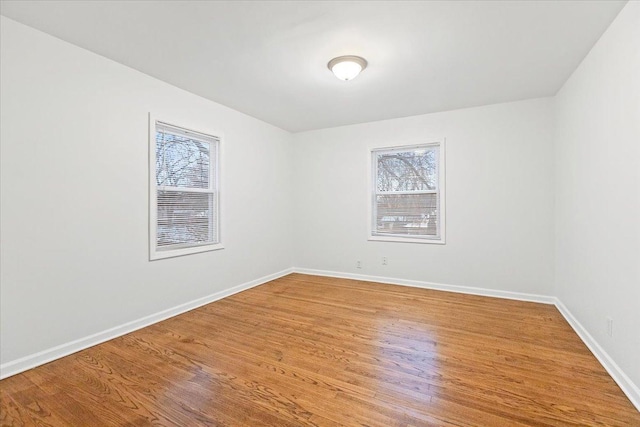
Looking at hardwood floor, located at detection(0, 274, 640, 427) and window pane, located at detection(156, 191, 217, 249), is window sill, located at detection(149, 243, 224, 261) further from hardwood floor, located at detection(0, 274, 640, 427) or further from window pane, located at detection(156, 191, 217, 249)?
hardwood floor, located at detection(0, 274, 640, 427)

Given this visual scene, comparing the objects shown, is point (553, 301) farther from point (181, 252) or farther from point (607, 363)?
point (181, 252)

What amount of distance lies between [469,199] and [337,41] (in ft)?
9.12

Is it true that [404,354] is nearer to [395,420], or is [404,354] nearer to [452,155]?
[395,420]

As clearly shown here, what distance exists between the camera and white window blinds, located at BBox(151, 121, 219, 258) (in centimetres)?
319

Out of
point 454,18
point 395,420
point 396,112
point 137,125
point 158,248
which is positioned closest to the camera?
point 395,420

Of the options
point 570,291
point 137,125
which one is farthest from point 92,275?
point 570,291

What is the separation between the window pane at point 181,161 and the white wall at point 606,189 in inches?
155

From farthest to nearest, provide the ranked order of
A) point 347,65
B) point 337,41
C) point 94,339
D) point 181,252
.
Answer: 1. point 181,252
2. point 347,65
3. point 94,339
4. point 337,41

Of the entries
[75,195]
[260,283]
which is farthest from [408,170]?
[75,195]

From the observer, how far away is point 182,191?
344 cm

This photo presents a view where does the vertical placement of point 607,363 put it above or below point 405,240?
below

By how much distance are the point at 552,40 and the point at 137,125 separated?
12.3ft

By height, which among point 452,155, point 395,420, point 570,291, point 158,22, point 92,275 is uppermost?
point 158,22

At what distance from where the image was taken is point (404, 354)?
2365mm
